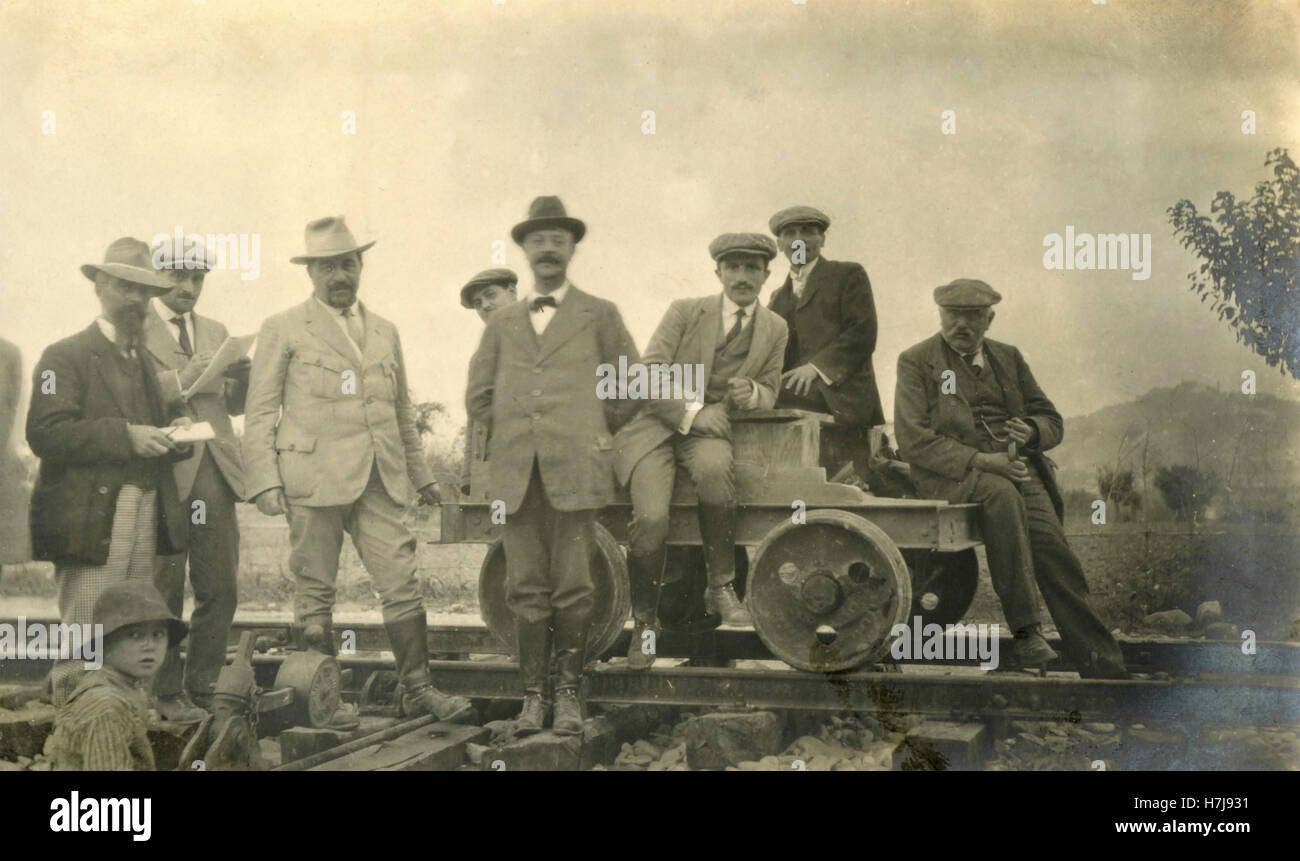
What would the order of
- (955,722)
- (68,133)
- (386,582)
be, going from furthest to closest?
1. (68,133)
2. (386,582)
3. (955,722)

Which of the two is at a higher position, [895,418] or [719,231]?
[719,231]

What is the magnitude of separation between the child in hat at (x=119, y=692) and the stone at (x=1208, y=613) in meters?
5.36

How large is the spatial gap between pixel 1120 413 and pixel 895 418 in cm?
121

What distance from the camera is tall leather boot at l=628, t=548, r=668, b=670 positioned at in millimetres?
5895

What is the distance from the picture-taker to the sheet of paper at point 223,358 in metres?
6.29

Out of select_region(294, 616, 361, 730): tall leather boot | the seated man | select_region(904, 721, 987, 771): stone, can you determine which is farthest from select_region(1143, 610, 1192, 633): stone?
select_region(294, 616, 361, 730): tall leather boot

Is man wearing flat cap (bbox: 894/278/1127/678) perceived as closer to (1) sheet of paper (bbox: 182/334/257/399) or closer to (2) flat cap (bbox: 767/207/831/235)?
(2) flat cap (bbox: 767/207/831/235)

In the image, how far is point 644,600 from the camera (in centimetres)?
593

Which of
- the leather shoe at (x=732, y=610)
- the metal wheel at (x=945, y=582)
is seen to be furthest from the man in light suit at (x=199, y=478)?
the metal wheel at (x=945, y=582)

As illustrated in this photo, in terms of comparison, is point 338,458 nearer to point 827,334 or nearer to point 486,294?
point 486,294

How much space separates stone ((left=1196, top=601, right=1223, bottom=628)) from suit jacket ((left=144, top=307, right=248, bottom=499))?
17.1ft

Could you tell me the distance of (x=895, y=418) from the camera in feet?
20.2
